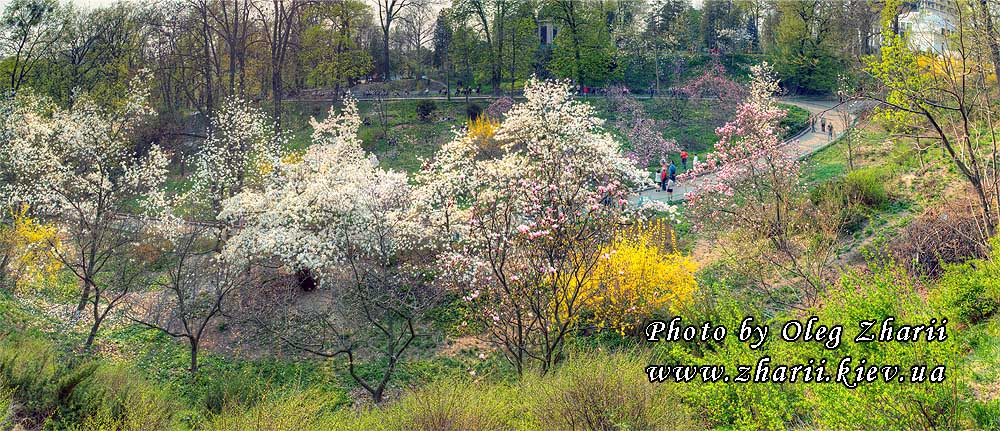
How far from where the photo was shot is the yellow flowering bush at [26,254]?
1577 cm

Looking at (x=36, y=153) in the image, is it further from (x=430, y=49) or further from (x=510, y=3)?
(x=430, y=49)

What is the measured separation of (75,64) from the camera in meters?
31.9

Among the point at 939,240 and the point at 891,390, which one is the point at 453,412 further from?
the point at 939,240

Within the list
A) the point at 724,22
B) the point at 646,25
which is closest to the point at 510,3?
the point at 646,25

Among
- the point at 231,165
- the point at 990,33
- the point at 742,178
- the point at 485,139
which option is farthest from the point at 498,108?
the point at 990,33

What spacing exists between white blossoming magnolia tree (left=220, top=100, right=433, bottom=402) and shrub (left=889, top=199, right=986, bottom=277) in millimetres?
9926

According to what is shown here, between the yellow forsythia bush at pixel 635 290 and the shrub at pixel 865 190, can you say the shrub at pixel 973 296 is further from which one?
the shrub at pixel 865 190

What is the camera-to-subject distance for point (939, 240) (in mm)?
13539

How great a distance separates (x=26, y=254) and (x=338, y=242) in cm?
792

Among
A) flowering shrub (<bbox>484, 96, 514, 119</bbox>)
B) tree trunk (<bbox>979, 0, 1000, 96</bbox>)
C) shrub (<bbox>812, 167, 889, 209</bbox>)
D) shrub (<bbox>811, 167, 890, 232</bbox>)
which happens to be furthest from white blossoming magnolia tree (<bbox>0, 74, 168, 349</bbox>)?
flowering shrub (<bbox>484, 96, 514, 119</bbox>)

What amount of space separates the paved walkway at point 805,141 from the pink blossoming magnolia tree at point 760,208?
82 centimetres

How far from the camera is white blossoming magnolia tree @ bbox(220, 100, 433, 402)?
14.0 metres

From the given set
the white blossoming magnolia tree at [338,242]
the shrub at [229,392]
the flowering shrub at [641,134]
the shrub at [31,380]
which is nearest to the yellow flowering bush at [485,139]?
the flowering shrub at [641,134]

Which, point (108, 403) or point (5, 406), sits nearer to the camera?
point (5, 406)
